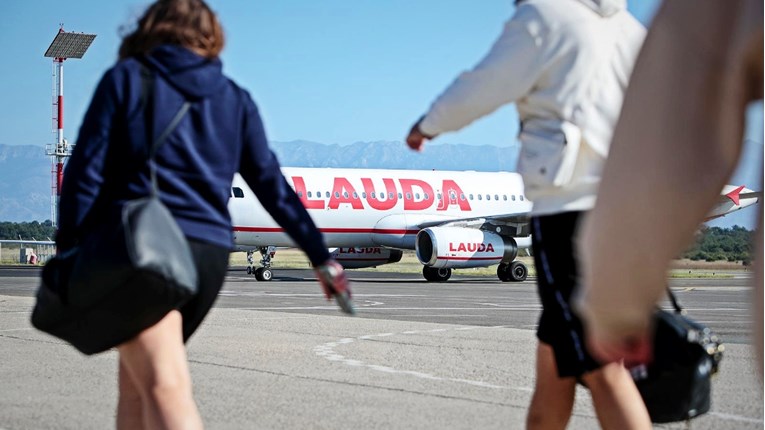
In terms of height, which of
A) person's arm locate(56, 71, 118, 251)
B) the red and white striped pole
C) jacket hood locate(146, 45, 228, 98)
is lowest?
the red and white striped pole

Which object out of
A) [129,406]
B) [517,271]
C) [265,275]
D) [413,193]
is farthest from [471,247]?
[129,406]

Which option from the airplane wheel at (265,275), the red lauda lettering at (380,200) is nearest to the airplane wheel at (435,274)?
the red lauda lettering at (380,200)

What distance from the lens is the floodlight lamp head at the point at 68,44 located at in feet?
236

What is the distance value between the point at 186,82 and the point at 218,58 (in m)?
0.20

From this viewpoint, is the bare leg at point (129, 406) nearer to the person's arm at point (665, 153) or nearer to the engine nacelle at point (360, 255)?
the person's arm at point (665, 153)

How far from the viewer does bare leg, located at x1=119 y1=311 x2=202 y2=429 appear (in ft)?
9.97

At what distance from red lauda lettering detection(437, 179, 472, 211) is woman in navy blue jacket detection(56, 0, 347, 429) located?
2935 cm

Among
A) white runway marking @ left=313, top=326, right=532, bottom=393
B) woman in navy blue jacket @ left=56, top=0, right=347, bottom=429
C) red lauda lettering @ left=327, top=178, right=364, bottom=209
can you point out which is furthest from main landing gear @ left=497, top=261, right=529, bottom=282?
woman in navy blue jacket @ left=56, top=0, right=347, bottom=429

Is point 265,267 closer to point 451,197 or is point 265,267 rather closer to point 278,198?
point 451,197

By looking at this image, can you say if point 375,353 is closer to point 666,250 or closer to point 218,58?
point 218,58

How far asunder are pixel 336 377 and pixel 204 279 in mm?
4019

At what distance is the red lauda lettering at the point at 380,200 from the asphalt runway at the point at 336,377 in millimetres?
18407

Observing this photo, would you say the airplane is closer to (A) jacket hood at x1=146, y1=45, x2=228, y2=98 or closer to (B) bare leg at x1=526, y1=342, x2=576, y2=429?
(B) bare leg at x1=526, y1=342, x2=576, y2=429

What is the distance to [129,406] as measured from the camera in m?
3.41
